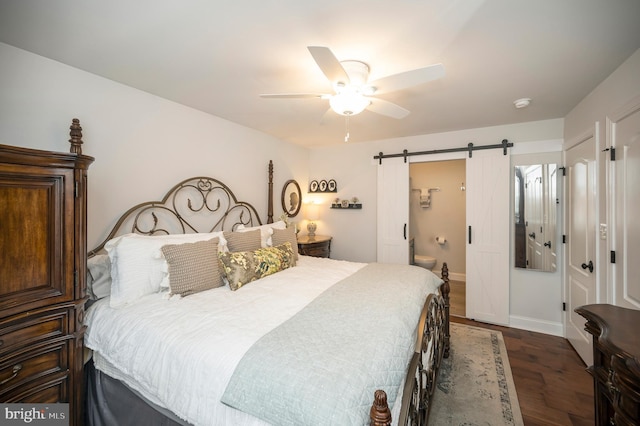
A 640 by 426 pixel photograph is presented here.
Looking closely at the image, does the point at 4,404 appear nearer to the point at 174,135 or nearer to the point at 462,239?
the point at 174,135

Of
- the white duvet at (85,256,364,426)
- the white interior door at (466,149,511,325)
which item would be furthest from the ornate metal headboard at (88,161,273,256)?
the white interior door at (466,149,511,325)

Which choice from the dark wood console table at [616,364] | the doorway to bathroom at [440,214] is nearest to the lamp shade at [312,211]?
the doorway to bathroom at [440,214]

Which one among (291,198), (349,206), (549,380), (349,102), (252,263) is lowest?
(549,380)

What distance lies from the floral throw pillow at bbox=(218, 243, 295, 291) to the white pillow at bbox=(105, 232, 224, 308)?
1.43 feet

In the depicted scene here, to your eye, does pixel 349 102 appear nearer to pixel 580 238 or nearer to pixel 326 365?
pixel 326 365

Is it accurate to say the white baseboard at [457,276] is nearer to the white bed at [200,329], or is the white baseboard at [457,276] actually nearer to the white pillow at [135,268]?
the white bed at [200,329]

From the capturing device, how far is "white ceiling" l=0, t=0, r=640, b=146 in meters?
1.38

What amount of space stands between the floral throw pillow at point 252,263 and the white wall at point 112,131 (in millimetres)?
1019

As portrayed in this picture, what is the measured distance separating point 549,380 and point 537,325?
1.14 meters

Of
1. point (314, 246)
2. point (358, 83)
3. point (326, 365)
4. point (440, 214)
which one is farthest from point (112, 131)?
point (440, 214)

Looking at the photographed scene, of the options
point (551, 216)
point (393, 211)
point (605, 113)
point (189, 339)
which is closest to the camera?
point (189, 339)

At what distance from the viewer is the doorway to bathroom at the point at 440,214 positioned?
5.33 m

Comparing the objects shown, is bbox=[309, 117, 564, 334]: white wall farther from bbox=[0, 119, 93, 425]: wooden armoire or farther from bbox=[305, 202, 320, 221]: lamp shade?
bbox=[0, 119, 93, 425]: wooden armoire

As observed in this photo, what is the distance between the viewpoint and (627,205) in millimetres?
1891
